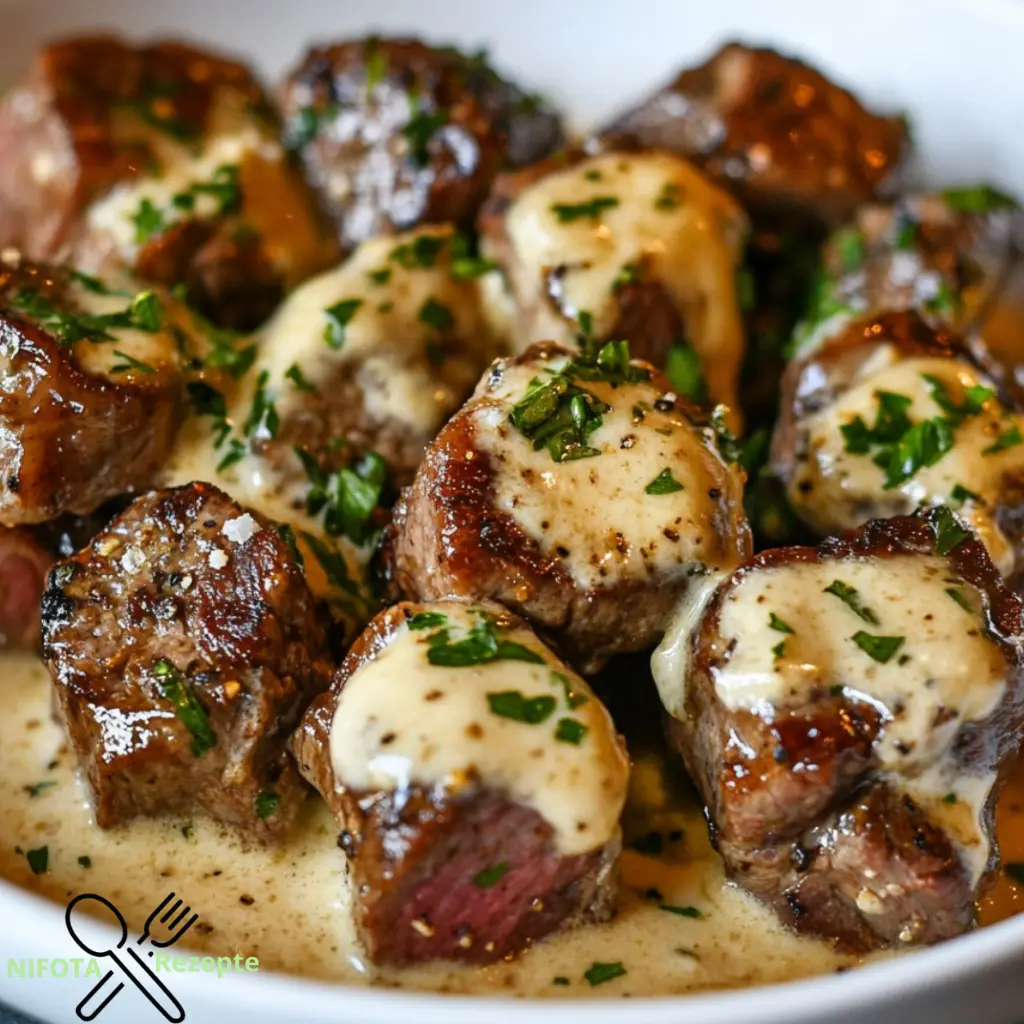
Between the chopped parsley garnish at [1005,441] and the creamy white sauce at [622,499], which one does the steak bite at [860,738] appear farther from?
Answer: the chopped parsley garnish at [1005,441]

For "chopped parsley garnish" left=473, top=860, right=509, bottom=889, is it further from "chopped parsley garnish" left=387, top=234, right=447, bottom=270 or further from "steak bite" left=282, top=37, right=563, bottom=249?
"steak bite" left=282, top=37, right=563, bottom=249

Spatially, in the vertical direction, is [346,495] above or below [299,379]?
below

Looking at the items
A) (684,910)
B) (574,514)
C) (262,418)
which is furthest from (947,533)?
(262,418)

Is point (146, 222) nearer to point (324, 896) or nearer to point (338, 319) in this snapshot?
point (338, 319)

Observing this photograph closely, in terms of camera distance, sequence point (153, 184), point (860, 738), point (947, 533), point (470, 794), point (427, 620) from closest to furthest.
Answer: point (470, 794), point (860, 738), point (427, 620), point (947, 533), point (153, 184)

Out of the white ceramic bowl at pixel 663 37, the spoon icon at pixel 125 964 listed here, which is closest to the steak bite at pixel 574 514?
the spoon icon at pixel 125 964

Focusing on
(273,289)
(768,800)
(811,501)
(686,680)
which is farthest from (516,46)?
(768,800)
